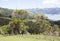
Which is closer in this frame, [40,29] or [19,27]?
Result: [19,27]

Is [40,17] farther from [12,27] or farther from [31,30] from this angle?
[12,27]

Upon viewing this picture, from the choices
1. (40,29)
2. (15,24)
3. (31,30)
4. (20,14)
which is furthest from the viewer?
(20,14)

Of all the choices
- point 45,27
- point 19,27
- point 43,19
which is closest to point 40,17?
point 43,19

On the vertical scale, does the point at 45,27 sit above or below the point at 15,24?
below

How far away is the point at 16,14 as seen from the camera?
5919 centimetres

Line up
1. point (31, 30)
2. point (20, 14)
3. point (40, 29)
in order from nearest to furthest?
point (40, 29)
point (31, 30)
point (20, 14)

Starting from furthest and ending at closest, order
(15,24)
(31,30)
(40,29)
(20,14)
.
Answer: (20,14) → (31,30) → (40,29) → (15,24)

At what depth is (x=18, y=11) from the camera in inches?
2351

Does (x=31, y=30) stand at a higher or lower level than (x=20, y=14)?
lower

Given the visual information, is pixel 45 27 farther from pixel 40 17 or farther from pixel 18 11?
pixel 18 11

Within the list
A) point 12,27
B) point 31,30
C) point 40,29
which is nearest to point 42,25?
point 40,29

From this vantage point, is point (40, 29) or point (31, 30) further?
point (31, 30)

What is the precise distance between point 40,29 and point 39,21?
4128 millimetres

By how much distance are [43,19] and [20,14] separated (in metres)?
8.49
